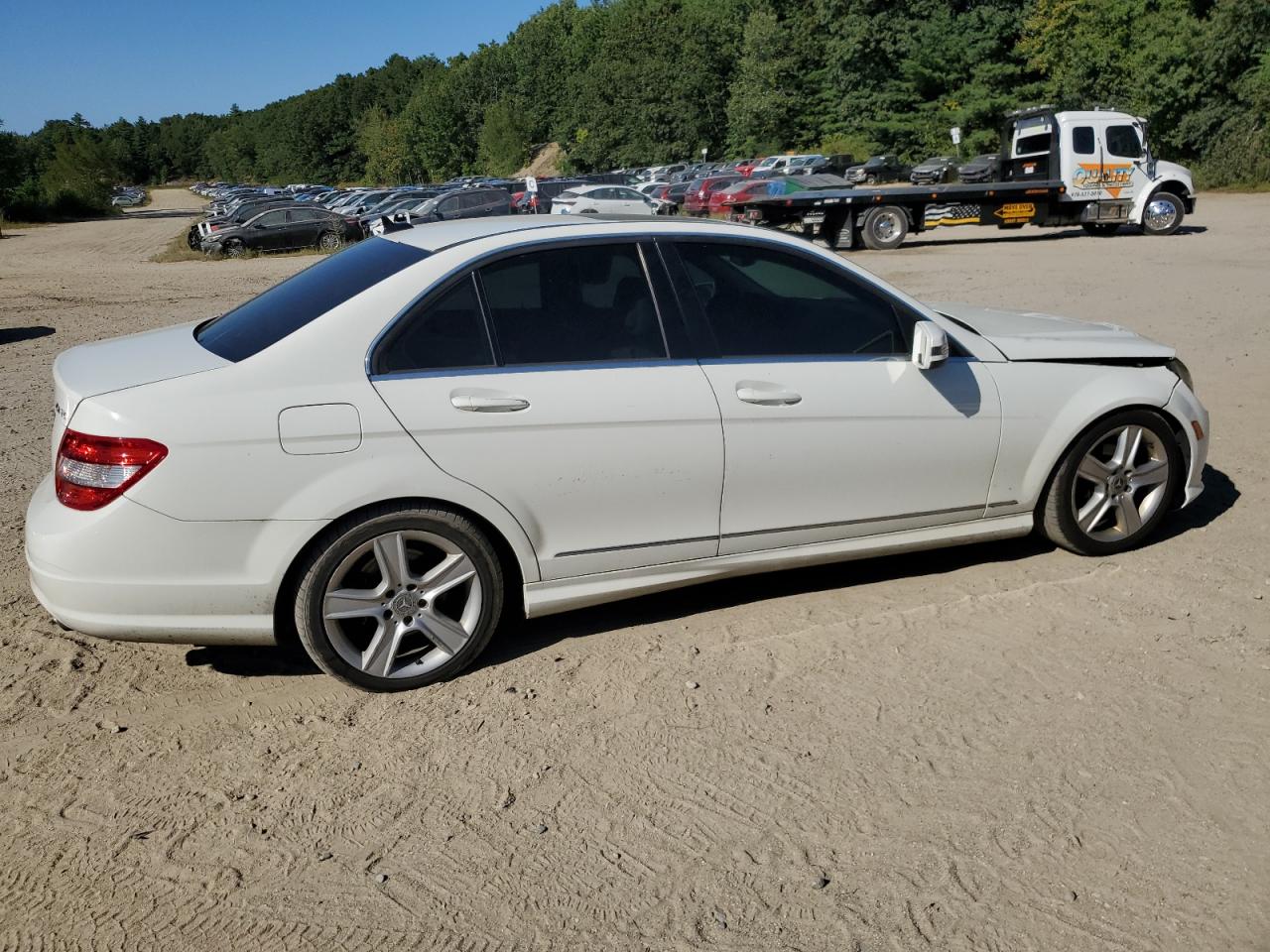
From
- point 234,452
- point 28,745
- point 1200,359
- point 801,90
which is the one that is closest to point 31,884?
point 28,745

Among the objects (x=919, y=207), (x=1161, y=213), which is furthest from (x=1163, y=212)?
(x=919, y=207)

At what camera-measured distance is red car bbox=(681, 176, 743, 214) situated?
34.1 metres

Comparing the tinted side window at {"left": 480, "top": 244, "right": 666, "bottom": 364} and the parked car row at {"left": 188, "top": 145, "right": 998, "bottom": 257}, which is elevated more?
the tinted side window at {"left": 480, "top": 244, "right": 666, "bottom": 364}

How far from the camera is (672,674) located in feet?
13.2

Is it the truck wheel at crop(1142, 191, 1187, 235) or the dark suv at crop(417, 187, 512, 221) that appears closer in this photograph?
the truck wheel at crop(1142, 191, 1187, 235)

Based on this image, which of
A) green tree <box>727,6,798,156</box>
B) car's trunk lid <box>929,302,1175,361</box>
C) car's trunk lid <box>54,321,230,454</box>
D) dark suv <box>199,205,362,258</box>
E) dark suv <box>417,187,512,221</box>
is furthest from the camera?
green tree <box>727,6,798,156</box>

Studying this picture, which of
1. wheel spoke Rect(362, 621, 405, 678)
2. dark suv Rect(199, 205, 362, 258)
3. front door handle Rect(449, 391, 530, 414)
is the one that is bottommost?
dark suv Rect(199, 205, 362, 258)

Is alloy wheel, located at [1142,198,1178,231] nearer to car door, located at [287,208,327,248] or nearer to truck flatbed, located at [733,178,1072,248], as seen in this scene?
truck flatbed, located at [733,178,1072,248]

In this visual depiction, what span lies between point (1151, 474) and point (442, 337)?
10.5 feet

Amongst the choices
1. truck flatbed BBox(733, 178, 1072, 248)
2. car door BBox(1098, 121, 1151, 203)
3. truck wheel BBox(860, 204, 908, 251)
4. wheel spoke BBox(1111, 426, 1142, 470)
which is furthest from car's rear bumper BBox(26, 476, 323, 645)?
car door BBox(1098, 121, 1151, 203)

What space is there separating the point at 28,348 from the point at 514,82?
111436mm

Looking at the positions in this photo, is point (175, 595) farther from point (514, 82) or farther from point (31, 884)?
point (514, 82)

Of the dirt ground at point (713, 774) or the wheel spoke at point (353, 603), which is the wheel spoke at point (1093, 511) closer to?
the dirt ground at point (713, 774)

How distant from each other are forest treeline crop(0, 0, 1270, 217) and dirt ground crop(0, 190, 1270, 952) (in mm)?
42244
